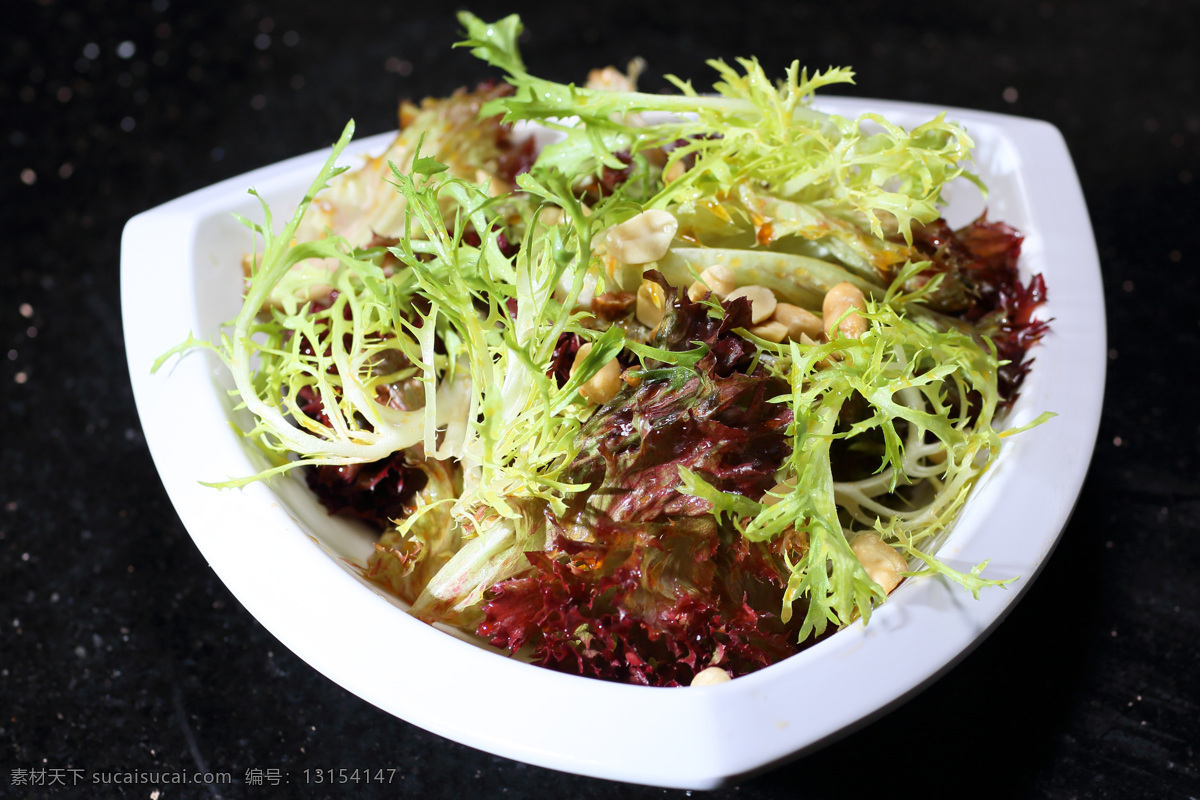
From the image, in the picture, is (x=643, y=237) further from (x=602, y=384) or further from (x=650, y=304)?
(x=602, y=384)

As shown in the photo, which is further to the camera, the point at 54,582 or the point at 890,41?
the point at 890,41

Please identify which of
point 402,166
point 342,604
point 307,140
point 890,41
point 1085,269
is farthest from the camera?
point 890,41

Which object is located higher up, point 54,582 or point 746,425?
point 746,425

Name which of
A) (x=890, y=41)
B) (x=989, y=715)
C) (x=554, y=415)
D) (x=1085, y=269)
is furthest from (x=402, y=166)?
(x=890, y=41)

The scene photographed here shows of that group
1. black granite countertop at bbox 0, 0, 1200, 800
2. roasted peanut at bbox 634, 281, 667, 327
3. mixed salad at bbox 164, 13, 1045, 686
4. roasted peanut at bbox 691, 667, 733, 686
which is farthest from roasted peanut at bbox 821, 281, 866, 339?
black granite countertop at bbox 0, 0, 1200, 800

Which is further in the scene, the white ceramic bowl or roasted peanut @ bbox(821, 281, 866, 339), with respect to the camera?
roasted peanut @ bbox(821, 281, 866, 339)

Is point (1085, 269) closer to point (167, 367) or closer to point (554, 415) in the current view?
point (554, 415)

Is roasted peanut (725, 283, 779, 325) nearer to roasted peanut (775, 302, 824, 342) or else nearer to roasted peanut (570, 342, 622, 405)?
roasted peanut (775, 302, 824, 342)
